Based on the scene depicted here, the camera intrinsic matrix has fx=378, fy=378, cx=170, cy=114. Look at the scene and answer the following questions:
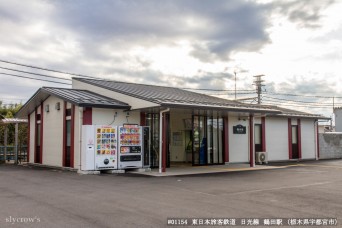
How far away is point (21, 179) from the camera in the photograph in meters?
13.7

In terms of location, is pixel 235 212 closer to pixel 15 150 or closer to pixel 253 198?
pixel 253 198

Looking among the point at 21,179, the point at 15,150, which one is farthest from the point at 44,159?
the point at 21,179

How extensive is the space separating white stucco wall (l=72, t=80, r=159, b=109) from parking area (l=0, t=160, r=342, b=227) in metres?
4.09

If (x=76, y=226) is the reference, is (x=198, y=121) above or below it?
above

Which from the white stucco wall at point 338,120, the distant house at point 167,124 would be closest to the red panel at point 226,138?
the distant house at point 167,124

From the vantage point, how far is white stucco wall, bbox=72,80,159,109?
16.3 m

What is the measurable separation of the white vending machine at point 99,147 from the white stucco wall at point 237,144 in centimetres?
798

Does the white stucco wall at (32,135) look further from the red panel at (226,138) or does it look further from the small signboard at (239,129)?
the small signboard at (239,129)

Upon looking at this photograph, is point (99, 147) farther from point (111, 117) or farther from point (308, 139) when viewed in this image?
point (308, 139)

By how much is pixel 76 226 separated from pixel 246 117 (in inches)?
660

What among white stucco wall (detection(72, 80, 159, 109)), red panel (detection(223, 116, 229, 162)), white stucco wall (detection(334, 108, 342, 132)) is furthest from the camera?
white stucco wall (detection(334, 108, 342, 132))

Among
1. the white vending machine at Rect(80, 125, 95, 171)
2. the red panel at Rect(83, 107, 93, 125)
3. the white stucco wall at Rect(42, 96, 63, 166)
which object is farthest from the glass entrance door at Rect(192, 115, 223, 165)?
the white stucco wall at Rect(42, 96, 63, 166)

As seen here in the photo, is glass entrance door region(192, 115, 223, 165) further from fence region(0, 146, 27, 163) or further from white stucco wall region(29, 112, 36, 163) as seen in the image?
fence region(0, 146, 27, 163)

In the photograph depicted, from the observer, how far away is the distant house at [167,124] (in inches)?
653
